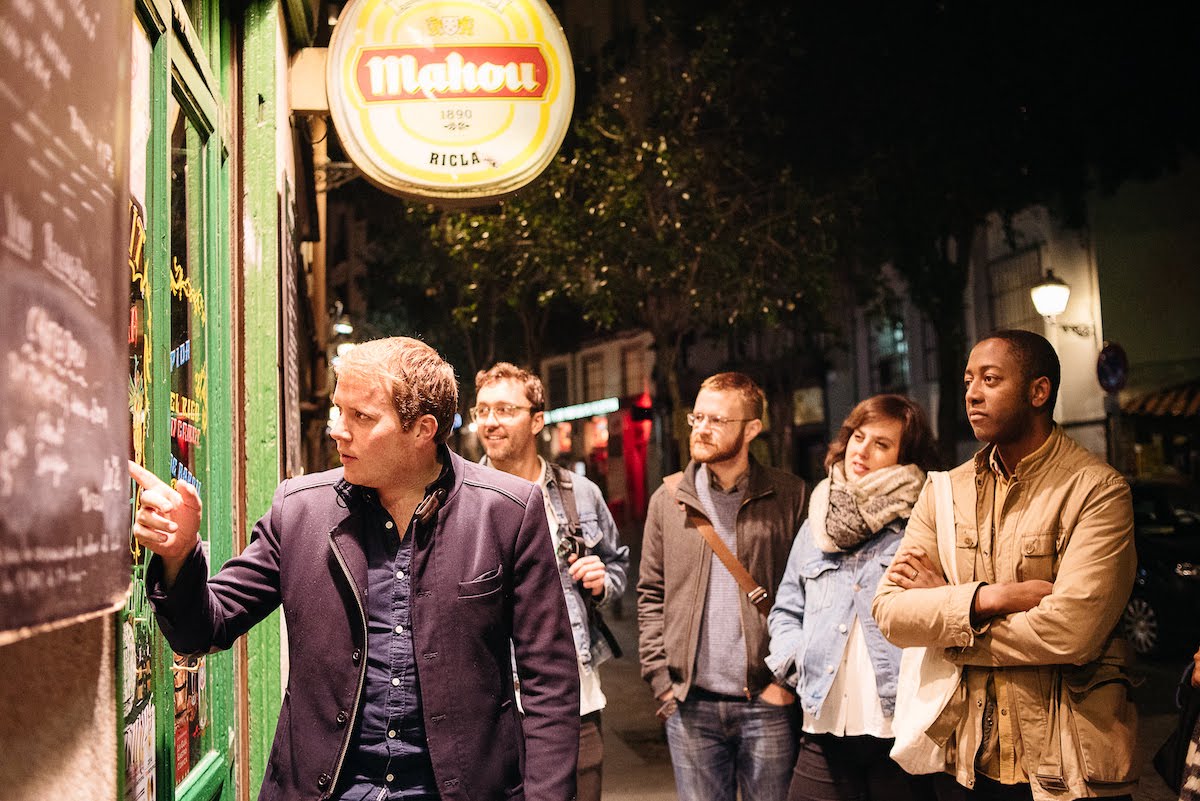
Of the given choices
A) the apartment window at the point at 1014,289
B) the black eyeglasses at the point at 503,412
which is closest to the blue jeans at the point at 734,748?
the black eyeglasses at the point at 503,412

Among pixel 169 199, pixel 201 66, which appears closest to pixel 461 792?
pixel 169 199

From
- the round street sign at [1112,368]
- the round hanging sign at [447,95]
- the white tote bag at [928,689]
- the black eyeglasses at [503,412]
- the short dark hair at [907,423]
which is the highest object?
the round hanging sign at [447,95]

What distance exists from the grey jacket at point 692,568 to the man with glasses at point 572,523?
0.18m

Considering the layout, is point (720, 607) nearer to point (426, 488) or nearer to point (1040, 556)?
point (1040, 556)

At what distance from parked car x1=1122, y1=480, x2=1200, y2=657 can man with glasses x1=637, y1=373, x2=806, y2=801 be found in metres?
8.17

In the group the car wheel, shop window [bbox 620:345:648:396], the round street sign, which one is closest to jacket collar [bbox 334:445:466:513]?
the car wheel

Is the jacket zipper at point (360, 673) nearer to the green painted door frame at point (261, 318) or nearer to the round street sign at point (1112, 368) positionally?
the green painted door frame at point (261, 318)

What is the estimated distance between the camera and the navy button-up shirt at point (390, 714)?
258 centimetres

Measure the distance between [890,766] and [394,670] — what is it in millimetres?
2394

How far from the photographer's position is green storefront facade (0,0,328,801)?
64.2 inches

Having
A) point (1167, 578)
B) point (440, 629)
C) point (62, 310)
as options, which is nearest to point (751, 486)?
point (440, 629)

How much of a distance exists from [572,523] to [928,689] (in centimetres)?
165

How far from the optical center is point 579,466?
44.8 m

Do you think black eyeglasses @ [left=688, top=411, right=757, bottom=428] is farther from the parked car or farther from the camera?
the parked car
